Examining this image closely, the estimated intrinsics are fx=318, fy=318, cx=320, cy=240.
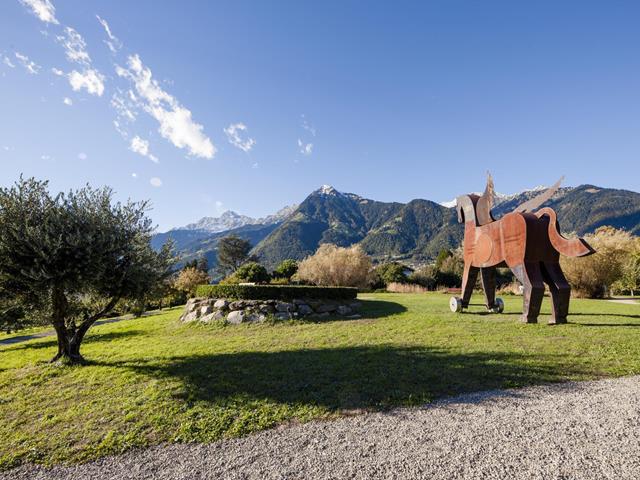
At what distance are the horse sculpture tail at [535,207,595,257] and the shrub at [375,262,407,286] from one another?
20.8 meters

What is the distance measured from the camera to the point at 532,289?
10.5 meters

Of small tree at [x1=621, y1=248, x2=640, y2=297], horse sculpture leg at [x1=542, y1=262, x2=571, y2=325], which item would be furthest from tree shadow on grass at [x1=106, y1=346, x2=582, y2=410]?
small tree at [x1=621, y1=248, x2=640, y2=297]

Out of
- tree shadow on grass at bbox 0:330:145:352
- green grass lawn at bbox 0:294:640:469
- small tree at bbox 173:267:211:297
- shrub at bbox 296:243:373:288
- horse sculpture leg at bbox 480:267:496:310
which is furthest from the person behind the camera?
small tree at bbox 173:267:211:297

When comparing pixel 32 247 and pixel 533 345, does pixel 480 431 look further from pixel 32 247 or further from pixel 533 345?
pixel 32 247

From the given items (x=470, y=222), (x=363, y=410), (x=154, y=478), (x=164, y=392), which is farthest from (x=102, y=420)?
(x=470, y=222)

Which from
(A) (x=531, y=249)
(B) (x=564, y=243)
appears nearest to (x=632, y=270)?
(B) (x=564, y=243)

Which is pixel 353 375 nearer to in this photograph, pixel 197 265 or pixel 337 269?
pixel 337 269

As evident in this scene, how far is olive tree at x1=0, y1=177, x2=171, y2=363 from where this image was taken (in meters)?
7.10

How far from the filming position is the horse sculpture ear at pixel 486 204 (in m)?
13.0

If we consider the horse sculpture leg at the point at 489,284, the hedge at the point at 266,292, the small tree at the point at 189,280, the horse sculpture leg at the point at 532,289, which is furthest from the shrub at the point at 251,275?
the horse sculpture leg at the point at 532,289

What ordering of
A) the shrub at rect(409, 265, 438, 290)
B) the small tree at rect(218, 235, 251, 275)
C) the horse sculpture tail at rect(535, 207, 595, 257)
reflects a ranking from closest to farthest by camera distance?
the horse sculpture tail at rect(535, 207, 595, 257), the shrub at rect(409, 265, 438, 290), the small tree at rect(218, 235, 251, 275)

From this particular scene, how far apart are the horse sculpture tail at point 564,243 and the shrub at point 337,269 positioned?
57.6 ft

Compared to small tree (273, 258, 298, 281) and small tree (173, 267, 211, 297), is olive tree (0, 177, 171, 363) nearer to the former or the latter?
small tree (173, 267, 211, 297)

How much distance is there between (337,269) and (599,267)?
19.6m
